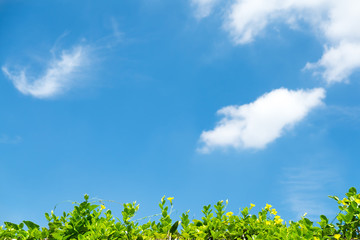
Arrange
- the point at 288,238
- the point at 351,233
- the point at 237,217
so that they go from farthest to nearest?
1. the point at 237,217
2. the point at 351,233
3. the point at 288,238

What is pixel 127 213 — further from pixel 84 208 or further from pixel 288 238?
pixel 288 238

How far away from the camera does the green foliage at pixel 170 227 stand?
4.94m

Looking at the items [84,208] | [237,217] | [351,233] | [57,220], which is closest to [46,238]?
[57,220]

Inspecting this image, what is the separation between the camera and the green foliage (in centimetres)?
494

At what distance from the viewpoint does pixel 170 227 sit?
5383 mm

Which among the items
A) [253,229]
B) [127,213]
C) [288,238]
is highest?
[127,213]

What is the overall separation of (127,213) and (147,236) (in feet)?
1.57

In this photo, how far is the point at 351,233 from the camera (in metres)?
4.95

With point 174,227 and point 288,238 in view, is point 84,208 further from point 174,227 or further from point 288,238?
point 288,238

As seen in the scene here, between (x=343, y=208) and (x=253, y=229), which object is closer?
(x=343, y=208)

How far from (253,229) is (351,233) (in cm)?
143

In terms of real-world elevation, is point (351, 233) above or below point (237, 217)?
below

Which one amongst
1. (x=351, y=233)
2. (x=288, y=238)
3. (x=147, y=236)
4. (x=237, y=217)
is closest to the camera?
(x=288, y=238)

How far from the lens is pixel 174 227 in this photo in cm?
543
